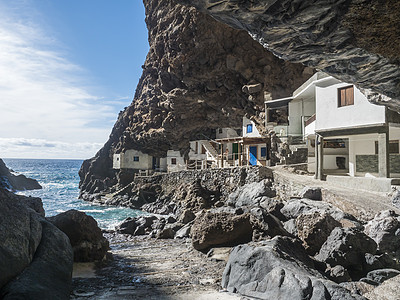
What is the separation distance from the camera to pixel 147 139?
155 feet

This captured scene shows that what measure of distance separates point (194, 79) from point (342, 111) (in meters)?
22.3

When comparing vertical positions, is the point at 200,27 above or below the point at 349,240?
above

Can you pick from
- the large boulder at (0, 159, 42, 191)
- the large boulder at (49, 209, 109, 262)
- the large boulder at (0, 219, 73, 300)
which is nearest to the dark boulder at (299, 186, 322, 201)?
the large boulder at (49, 209, 109, 262)

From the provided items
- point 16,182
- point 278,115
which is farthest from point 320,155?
point 16,182

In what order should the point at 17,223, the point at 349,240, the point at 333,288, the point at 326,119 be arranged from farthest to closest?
the point at 326,119
the point at 349,240
the point at 17,223
the point at 333,288

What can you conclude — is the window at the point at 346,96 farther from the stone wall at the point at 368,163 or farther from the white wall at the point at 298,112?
the white wall at the point at 298,112

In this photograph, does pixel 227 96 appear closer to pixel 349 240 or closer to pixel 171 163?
pixel 171 163

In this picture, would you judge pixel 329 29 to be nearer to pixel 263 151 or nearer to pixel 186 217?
pixel 186 217

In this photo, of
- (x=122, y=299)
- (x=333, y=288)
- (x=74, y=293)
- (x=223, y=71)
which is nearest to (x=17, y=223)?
(x=74, y=293)

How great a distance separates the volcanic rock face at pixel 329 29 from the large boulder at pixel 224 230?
7247 millimetres

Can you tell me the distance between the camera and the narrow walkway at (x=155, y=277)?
24.8ft

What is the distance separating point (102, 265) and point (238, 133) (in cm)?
3567

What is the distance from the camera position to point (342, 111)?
705 inches

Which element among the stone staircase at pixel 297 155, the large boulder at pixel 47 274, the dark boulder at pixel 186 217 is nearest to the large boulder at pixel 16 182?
the dark boulder at pixel 186 217
